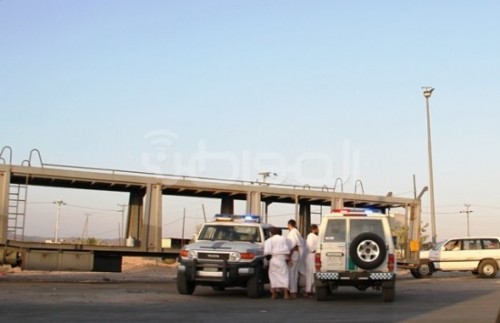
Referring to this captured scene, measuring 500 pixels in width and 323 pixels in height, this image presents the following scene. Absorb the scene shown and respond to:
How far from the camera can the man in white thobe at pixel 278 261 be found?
15.8 meters

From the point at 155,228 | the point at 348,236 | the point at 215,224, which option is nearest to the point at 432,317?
the point at 348,236

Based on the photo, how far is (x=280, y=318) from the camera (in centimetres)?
1176

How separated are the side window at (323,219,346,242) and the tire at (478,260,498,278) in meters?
14.3

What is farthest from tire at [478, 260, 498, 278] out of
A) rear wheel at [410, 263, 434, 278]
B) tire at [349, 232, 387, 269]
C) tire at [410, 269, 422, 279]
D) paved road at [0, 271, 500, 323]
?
tire at [349, 232, 387, 269]

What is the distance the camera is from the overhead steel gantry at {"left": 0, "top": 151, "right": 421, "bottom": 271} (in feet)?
63.9

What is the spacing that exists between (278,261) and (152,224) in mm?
6341

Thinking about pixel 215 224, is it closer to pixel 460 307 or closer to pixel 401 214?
pixel 460 307

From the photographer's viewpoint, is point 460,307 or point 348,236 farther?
point 348,236

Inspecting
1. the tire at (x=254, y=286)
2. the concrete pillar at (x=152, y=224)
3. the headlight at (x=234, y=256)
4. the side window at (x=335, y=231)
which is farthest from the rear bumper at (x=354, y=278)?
the concrete pillar at (x=152, y=224)

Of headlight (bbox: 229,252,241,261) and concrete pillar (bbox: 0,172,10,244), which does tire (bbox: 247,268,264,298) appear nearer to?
headlight (bbox: 229,252,241,261)

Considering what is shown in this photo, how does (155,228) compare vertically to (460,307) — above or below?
above

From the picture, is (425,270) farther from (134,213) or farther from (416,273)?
(134,213)

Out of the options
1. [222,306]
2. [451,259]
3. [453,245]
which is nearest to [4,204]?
[222,306]

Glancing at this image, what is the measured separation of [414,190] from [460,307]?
1275cm
